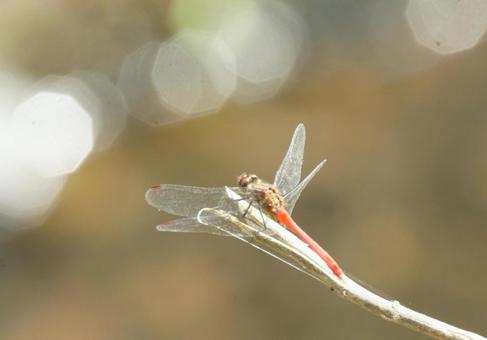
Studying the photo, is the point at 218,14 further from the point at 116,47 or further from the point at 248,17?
the point at 116,47

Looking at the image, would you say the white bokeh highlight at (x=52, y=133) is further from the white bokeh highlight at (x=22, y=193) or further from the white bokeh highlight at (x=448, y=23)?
the white bokeh highlight at (x=448, y=23)

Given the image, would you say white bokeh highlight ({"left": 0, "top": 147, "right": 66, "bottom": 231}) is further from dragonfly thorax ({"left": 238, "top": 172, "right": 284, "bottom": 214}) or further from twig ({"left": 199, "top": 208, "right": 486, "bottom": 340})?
twig ({"left": 199, "top": 208, "right": 486, "bottom": 340})

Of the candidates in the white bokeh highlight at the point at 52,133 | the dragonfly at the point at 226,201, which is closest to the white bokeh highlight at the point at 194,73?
the white bokeh highlight at the point at 52,133

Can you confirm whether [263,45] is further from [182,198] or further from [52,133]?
[182,198]

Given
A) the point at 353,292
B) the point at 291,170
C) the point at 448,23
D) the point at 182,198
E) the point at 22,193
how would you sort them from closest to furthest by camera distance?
the point at 353,292 < the point at 182,198 < the point at 291,170 < the point at 22,193 < the point at 448,23

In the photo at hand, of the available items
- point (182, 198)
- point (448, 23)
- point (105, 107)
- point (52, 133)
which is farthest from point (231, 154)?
point (182, 198)

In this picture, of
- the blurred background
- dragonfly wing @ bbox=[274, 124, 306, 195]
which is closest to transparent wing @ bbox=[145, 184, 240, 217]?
dragonfly wing @ bbox=[274, 124, 306, 195]
